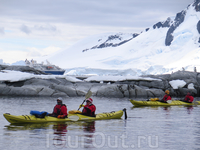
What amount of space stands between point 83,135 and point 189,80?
3298 centimetres

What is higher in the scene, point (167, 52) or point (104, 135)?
point (167, 52)

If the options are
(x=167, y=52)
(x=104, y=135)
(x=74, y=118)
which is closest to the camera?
(x=104, y=135)

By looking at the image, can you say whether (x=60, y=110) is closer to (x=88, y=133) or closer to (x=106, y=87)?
(x=88, y=133)

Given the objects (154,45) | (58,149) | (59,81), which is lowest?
(58,149)

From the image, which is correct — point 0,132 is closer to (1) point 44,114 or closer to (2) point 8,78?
(1) point 44,114

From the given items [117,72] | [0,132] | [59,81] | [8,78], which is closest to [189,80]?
[59,81]

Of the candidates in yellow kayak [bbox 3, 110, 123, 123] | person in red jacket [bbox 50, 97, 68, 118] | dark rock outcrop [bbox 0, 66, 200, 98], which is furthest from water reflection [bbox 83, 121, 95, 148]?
dark rock outcrop [bbox 0, 66, 200, 98]

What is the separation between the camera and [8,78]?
37.7 meters

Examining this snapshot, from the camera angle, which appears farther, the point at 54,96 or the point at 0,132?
the point at 54,96

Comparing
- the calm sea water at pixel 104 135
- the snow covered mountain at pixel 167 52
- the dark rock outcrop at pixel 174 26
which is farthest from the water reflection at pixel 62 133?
the dark rock outcrop at pixel 174 26

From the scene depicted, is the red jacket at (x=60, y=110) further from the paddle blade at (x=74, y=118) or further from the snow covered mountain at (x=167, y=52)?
the snow covered mountain at (x=167, y=52)

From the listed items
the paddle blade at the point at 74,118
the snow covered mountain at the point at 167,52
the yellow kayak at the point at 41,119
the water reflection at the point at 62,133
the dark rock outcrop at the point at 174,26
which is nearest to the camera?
the water reflection at the point at 62,133

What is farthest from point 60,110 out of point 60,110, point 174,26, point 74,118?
point 174,26

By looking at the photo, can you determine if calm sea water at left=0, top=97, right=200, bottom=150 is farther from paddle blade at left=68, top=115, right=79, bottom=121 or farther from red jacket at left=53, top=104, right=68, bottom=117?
red jacket at left=53, top=104, right=68, bottom=117
